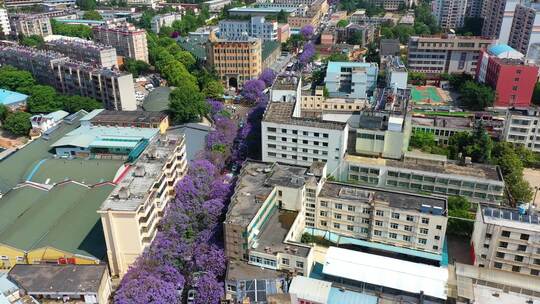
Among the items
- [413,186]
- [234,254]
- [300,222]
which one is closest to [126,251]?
[234,254]

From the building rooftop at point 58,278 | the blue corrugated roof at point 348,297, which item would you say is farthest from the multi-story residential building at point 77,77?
the blue corrugated roof at point 348,297

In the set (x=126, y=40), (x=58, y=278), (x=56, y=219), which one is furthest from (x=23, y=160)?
(x=126, y=40)

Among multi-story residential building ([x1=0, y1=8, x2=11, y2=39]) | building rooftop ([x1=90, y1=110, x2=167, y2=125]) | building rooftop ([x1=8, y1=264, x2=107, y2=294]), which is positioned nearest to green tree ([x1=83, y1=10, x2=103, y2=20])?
multi-story residential building ([x1=0, y1=8, x2=11, y2=39])

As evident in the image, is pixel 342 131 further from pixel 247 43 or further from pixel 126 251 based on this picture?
pixel 247 43

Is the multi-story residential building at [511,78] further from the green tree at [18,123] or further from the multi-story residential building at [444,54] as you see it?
the green tree at [18,123]

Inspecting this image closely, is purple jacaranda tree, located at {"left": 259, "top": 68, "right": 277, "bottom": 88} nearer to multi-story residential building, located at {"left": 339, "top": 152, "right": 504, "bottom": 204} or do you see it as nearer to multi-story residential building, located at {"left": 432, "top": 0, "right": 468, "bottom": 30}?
multi-story residential building, located at {"left": 339, "top": 152, "right": 504, "bottom": 204}
